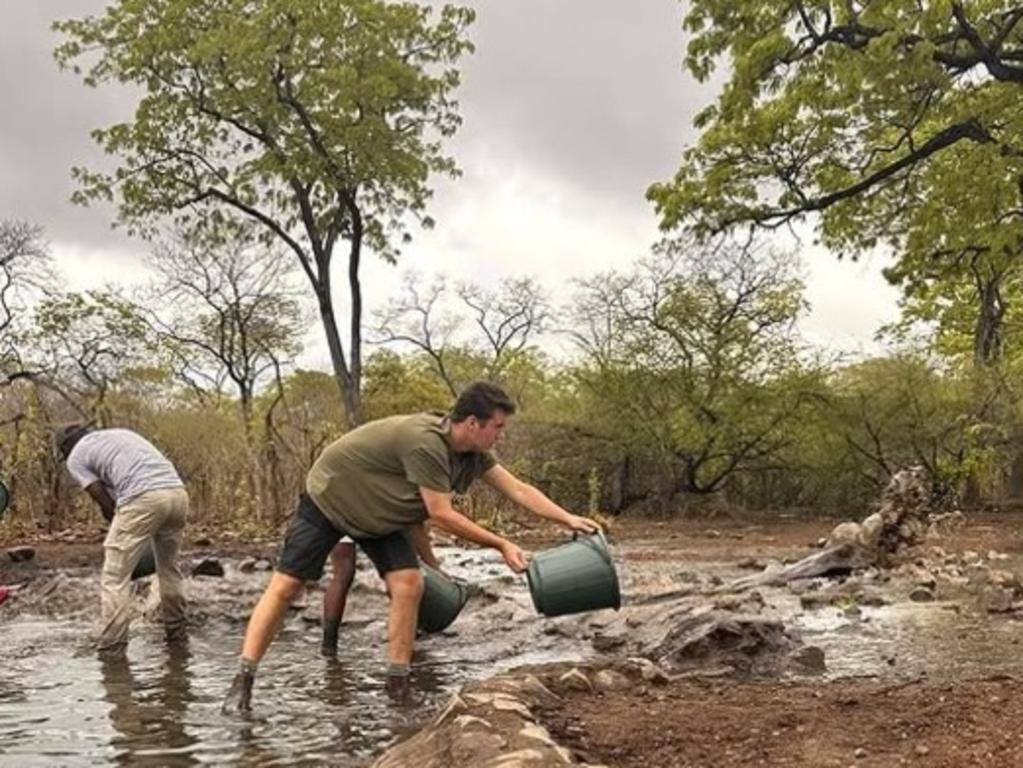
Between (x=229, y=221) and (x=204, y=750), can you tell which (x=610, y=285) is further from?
(x=204, y=750)

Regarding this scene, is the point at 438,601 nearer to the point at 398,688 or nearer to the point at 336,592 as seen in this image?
the point at 336,592

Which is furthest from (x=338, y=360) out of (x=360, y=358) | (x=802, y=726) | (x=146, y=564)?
(x=802, y=726)

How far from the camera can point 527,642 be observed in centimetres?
793

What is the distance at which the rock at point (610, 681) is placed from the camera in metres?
5.32

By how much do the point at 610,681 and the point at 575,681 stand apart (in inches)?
7.1

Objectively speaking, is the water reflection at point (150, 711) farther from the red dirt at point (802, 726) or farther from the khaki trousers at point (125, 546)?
the red dirt at point (802, 726)

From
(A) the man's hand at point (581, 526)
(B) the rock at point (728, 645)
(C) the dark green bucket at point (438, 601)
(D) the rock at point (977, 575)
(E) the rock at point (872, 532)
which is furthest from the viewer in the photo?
(E) the rock at point (872, 532)

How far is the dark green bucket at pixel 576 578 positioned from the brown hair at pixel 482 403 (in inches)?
32.1

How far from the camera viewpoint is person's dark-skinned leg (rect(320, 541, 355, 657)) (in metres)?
7.58

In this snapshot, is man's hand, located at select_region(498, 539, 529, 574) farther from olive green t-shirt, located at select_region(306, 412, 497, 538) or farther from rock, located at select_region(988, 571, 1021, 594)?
rock, located at select_region(988, 571, 1021, 594)

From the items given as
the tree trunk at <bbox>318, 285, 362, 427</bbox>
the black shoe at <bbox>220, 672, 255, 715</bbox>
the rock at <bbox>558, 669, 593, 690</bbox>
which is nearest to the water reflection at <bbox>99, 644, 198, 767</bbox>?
the black shoe at <bbox>220, 672, 255, 715</bbox>

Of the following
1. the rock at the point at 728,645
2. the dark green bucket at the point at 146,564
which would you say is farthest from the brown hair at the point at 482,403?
the dark green bucket at the point at 146,564

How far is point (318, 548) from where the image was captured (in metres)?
5.93

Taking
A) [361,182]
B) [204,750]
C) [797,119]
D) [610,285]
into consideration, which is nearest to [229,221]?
[361,182]
